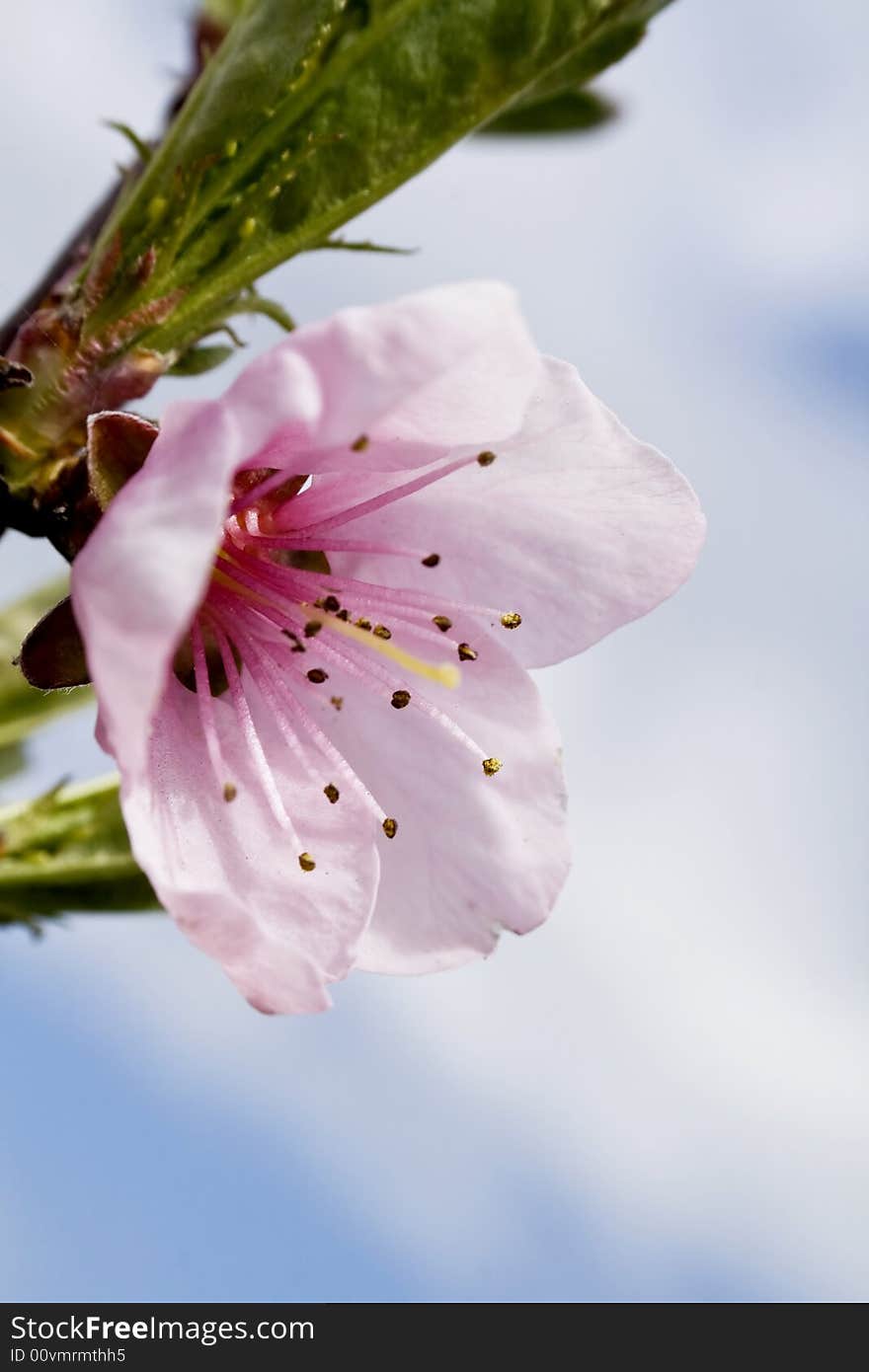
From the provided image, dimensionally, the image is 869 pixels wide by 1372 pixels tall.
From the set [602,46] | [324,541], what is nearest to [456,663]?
[324,541]

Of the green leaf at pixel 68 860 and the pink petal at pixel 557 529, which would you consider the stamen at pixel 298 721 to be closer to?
the pink petal at pixel 557 529

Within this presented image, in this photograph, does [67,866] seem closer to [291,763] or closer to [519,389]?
[291,763]

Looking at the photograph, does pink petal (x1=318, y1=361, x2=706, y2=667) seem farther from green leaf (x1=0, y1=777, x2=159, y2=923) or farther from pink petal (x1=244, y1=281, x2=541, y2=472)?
green leaf (x1=0, y1=777, x2=159, y2=923)

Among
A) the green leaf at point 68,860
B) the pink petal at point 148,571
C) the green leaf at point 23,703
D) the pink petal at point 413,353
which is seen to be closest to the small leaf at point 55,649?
the pink petal at point 148,571

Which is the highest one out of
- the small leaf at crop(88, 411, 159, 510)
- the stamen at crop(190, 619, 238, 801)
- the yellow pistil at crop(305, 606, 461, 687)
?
the small leaf at crop(88, 411, 159, 510)

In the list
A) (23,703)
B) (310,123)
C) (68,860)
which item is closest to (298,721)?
(310,123)

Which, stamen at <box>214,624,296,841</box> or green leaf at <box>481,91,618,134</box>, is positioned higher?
green leaf at <box>481,91,618,134</box>

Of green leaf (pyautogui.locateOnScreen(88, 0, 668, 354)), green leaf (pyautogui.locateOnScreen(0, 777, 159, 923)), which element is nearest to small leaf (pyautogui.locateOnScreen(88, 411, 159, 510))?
green leaf (pyautogui.locateOnScreen(88, 0, 668, 354))
